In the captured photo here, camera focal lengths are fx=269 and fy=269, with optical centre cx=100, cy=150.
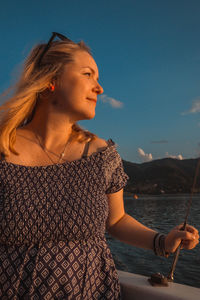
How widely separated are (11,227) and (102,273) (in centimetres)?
70

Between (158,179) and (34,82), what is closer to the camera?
(34,82)

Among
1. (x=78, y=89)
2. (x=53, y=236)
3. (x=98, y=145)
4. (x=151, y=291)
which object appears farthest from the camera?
(x=98, y=145)

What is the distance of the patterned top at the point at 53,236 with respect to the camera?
1.66 m

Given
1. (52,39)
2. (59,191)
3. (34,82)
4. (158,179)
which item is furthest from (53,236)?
(158,179)

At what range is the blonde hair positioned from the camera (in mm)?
2287

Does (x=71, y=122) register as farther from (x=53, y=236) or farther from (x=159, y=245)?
A: (x=159, y=245)

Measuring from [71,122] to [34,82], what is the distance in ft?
1.53

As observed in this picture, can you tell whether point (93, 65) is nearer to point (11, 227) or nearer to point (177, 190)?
point (11, 227)

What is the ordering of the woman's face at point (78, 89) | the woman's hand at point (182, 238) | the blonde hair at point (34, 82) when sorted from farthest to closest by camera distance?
the blonde hair at point (34, 82) → the woman's face at point (78, 89) → the woman's hand at point (182, 238)

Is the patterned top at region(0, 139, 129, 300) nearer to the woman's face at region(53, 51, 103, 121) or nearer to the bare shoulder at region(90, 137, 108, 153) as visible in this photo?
the bare shoulder at region(90, 137, 108, 153)

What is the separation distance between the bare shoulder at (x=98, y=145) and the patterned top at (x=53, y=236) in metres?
0.34

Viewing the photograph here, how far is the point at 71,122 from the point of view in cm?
238

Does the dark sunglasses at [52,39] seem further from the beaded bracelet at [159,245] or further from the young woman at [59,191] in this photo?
the beaded bracelet at [159,245]

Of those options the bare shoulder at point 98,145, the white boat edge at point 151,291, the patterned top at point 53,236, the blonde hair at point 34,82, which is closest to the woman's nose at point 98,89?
the blonde hair at point 34,82
